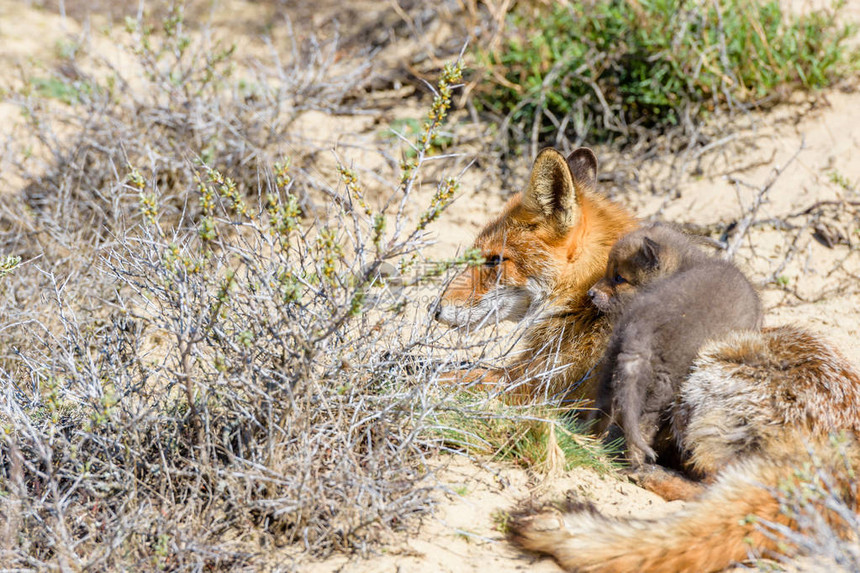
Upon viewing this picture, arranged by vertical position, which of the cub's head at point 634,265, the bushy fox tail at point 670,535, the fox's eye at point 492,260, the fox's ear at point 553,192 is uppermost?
the fox's ear at point 553,192

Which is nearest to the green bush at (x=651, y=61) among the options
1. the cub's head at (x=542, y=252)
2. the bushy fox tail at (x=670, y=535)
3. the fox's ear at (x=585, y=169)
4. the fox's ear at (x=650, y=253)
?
the fox's ear at (x=585, y=169)

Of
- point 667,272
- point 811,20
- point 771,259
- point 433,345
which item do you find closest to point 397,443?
point 433,345

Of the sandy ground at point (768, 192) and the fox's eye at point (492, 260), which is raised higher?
the sandy ground at point (768, 192)

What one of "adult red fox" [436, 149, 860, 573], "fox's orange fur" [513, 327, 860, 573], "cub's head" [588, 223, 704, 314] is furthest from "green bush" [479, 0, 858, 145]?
"fox's orange fur" [513, 327, 860, 573]

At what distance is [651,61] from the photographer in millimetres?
7625

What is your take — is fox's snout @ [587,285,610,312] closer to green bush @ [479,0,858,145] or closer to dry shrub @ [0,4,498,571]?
dry shrub @ [0,4,498,571]

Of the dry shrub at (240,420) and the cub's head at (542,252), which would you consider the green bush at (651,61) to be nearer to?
the cub's head at (542,252)

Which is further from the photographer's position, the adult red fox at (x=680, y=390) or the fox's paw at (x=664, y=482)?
the fox's paw at (x=664, y=482)

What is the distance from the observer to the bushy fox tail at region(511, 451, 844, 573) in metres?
3.18

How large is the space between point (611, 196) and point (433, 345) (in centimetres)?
419

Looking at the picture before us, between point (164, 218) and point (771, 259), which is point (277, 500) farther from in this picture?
point (771, 259)

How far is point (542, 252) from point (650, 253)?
2.37ft

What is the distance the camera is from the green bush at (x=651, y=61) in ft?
24.3

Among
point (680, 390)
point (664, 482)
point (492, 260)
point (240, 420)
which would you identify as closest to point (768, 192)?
point (492, 260)
